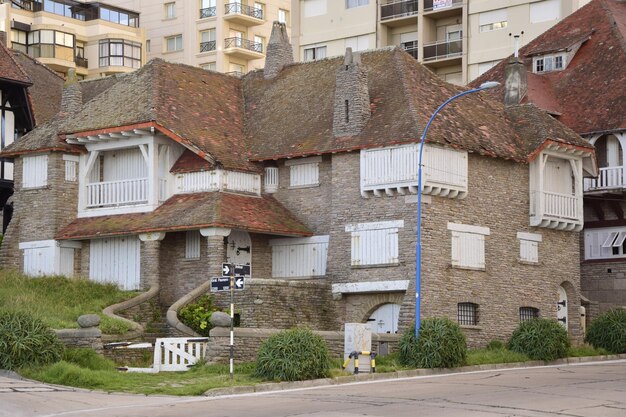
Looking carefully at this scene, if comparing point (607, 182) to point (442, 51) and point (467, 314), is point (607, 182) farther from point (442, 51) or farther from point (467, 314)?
point (442, 51)

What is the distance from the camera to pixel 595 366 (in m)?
40.6

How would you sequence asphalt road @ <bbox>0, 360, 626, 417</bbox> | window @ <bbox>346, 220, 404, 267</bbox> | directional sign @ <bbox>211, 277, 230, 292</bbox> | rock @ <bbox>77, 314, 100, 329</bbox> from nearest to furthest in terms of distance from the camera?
1. asphalt road @ <bbox>0, 360, 626, 417</bbox>
2. directional sign @ <bbox>211, 277, 230, 292</bbox>
3. rock @ <bbox>77, 314, 100, 329</bbox>
4. window @ <bbox>346, 220, 404, 267</bbox>

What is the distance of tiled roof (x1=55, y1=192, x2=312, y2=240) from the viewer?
151 feet

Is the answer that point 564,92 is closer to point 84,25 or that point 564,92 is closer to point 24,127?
point 24,127

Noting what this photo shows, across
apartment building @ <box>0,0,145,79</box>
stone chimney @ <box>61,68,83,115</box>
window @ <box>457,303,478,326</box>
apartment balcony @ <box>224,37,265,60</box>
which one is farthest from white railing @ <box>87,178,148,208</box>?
apartment balcony @ <box>224,37,265,60</box>

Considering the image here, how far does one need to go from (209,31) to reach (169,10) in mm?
3632

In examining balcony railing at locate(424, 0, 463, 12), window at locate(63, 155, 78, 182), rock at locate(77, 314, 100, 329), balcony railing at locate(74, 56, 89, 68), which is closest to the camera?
rock at locate(77, 314, 100, 329)

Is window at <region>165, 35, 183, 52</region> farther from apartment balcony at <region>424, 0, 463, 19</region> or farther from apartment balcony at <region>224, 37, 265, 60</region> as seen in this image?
apartment balcony at <region>424, 0, 463, 19</region>

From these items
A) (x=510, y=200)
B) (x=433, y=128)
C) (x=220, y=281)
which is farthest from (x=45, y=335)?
(x=510, y=200)

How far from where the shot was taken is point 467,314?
Answer: 153 feet

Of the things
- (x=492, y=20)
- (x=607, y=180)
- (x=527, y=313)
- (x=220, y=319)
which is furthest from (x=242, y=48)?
(x=220, y=319)

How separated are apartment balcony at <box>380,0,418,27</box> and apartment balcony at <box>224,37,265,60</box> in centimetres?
1892

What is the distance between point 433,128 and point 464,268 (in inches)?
193

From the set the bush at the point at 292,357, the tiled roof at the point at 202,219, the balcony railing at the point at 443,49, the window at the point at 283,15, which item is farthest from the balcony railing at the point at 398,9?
the bush at the point at 292,357
